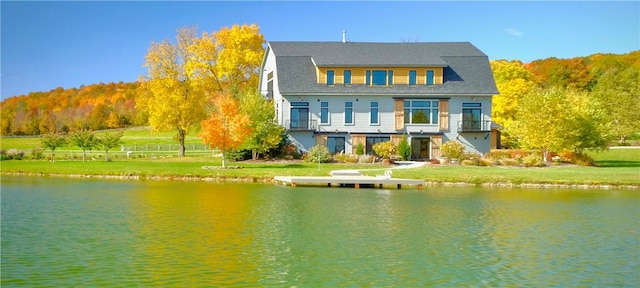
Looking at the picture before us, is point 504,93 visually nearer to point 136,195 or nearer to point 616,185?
point 616,185

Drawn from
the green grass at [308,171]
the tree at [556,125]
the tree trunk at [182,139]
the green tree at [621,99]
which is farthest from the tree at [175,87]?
Result: the green tree at [621,99]

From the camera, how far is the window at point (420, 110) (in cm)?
4972

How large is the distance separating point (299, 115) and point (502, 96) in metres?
23.8

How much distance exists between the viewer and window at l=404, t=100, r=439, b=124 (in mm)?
49719

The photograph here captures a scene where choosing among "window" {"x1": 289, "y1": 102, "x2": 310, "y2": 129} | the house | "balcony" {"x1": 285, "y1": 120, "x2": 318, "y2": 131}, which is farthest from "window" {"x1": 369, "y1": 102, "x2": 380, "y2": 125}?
"window" {"x1": 289, "y1": 102, "x2": 310, "y2": 129}

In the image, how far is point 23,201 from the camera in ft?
86.1

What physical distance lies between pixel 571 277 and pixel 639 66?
89.6m

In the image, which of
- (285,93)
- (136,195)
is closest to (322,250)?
(136,195)

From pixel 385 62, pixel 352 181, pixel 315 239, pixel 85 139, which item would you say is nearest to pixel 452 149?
pixel 385 62

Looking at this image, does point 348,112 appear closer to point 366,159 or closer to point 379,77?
point 379,77

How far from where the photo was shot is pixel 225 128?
137ft

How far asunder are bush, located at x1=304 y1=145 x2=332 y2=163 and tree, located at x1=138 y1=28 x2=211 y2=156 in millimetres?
13165

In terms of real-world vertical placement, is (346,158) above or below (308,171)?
above

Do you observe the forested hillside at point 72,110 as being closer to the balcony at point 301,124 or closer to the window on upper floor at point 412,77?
→ the balcony at point 301,124
